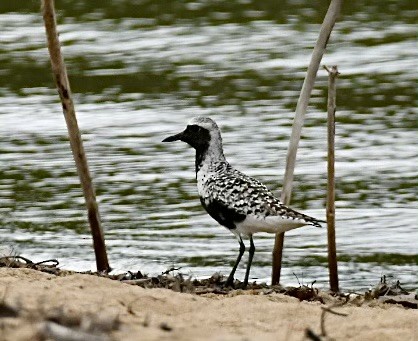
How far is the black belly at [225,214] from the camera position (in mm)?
8492

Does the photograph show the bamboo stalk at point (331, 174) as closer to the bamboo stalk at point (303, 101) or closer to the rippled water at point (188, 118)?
the bamboo stalk at point (303, 101)

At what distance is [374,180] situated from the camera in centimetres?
1223

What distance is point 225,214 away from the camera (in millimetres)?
8562

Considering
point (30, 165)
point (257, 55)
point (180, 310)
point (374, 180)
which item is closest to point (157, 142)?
point (30, 165)

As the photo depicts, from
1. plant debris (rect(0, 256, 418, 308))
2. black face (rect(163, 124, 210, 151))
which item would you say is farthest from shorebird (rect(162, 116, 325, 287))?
plant debris (rect(0, 256, 418, 308))

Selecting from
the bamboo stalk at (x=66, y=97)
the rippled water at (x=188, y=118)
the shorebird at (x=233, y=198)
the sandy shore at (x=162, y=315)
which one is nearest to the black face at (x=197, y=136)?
the shorebird at (x=233, y=198)

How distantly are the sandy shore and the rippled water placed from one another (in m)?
2.56

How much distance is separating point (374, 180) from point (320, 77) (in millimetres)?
4285

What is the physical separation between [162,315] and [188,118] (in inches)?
306

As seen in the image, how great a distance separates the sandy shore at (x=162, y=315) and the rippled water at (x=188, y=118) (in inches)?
101

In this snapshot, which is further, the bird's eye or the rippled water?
the rippled water

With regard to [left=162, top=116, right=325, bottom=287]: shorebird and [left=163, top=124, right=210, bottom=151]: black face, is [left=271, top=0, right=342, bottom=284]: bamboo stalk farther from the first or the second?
[left=163, top=124, right=210, bottom=151]: black face

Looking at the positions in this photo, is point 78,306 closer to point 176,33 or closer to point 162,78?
point 162,78

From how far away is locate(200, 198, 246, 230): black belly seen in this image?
8492 mm
